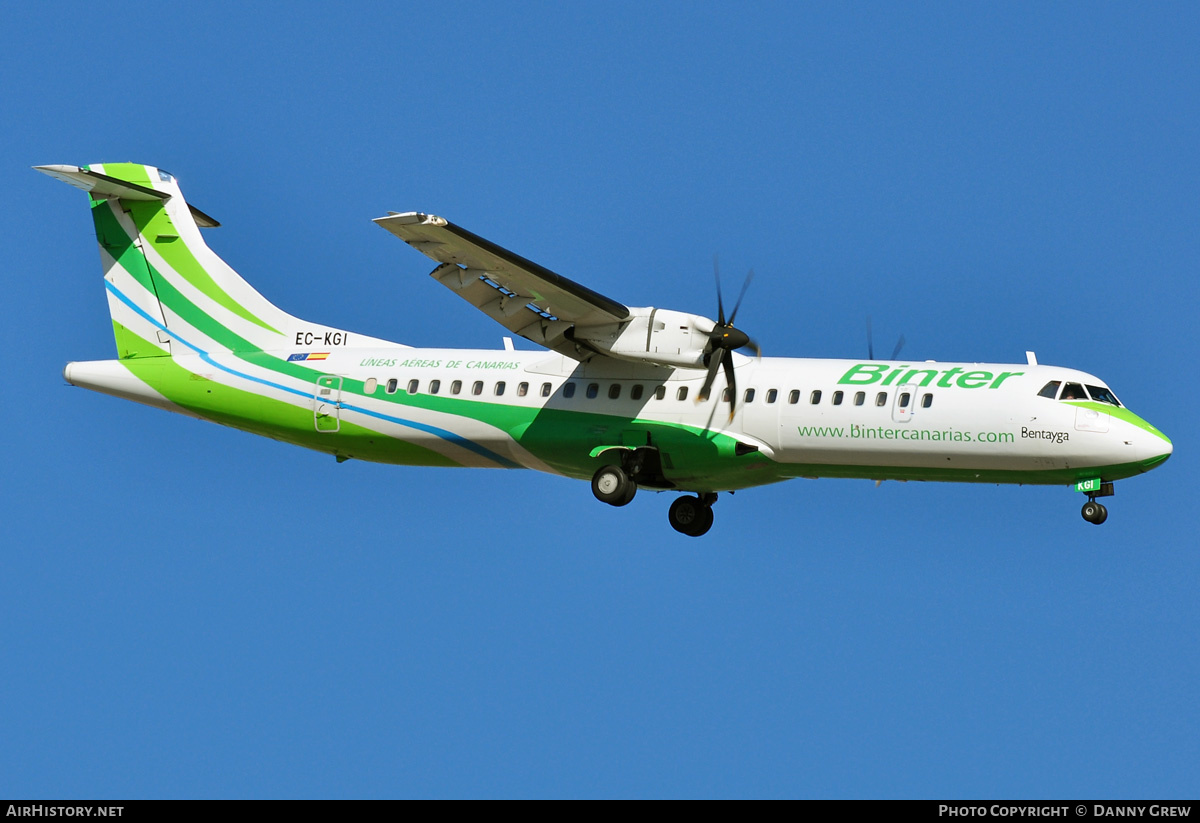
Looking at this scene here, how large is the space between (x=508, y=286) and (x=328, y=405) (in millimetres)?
3911

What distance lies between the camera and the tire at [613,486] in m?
22.5

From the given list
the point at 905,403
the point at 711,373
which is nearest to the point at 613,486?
the point at 711,373

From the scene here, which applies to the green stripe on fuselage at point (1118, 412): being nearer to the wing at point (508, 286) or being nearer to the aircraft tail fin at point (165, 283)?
the wing at point (508, 286)

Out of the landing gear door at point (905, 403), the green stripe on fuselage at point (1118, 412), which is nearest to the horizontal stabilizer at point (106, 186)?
the landing gear door at point (905, 403)

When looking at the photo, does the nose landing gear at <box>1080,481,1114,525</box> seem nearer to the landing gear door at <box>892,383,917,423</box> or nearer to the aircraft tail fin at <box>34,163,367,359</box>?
the landing gear door at <box>892,383,917,423</box>

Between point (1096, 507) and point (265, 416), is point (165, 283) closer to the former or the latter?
point (265, 416)

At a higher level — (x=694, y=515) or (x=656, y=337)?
(x=656, y=337)

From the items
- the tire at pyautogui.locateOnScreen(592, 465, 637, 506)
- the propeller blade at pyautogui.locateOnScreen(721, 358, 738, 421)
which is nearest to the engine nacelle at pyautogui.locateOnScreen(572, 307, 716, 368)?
the propeller blade at pyautogui.locateOnScreen(721, 358, 738, 421)

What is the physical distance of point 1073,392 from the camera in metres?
21.1

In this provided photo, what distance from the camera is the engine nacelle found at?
2195 cm

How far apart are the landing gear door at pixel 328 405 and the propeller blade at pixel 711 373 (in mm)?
5634

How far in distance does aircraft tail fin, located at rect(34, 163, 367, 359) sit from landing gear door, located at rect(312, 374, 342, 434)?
100 centimetres

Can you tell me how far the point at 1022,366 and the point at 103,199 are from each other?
14792 millimetres

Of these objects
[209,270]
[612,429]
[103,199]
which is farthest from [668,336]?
[103,199]
